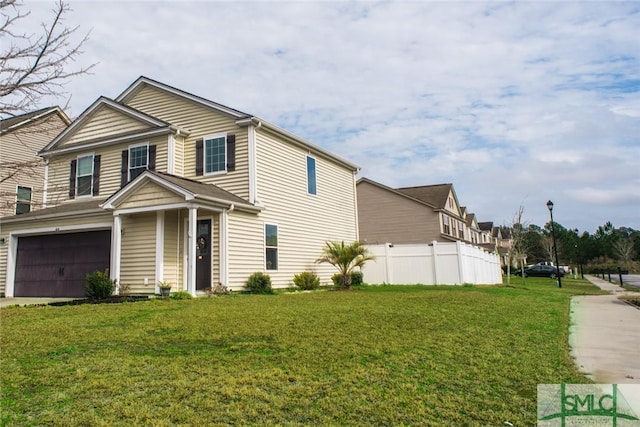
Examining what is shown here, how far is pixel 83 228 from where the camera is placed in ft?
49.3

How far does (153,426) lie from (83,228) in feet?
44.5

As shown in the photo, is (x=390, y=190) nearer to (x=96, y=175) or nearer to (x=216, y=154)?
(x=216, y=154)

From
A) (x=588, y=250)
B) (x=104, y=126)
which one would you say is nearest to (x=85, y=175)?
(x=104, y=126)

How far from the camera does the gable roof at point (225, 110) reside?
1492 cm

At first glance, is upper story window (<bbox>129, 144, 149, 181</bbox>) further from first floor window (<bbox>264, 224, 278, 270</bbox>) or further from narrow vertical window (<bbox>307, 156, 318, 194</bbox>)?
narrow vertical window (<bbox>307, 156, 318, 194</bbox>)

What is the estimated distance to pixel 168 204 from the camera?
12.8 meters

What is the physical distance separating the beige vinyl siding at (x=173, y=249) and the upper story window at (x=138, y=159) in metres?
2.92

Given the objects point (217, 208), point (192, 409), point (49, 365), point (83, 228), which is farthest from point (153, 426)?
point (83, 228)

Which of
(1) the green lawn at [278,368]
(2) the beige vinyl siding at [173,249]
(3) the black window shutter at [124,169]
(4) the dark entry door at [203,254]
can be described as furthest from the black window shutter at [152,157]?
(1) the green lawn at [278,368]

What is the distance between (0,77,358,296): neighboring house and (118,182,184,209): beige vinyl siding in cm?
3

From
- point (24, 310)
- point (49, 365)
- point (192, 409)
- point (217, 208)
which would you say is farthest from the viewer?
point (217, 208)

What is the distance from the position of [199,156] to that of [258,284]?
17.0ft

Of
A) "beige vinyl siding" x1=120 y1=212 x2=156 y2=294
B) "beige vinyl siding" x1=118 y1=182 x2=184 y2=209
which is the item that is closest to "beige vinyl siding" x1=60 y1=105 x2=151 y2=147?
"beige vinyl siding" x1=118 y1=182 x2=184 y2=209

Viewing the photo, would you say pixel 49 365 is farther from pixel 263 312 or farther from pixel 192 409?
pixel 263 312
